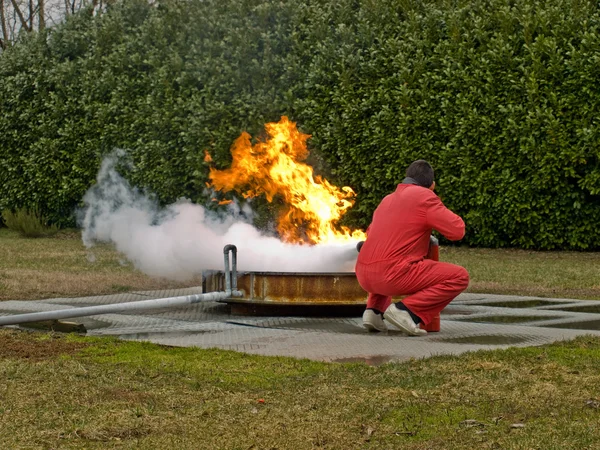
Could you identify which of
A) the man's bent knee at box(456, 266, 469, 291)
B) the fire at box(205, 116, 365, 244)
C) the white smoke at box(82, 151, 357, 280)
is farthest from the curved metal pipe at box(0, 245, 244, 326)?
the man's bent knee at box(456, 266, 469, 291)

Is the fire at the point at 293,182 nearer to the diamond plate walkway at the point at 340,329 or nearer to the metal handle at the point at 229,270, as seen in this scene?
the diamond plate walkway at the point at 340,329

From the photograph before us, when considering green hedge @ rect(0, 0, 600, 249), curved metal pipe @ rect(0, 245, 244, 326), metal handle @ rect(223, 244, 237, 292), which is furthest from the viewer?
green hedge @ rect(0, 0, 600, 249)

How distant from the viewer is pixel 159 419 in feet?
15.9

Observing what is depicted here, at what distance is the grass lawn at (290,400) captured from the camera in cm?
452

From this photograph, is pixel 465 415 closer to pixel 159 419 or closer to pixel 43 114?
pixel 159 419

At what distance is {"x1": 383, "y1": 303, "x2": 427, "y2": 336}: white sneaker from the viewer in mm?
7715

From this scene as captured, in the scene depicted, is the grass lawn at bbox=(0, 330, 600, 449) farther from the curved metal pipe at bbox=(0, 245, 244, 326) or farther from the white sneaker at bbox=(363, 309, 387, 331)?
the white sneaker at bbox=(363, 309, 387, 331)

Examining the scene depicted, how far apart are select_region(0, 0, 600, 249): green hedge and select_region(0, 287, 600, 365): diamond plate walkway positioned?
506 cm

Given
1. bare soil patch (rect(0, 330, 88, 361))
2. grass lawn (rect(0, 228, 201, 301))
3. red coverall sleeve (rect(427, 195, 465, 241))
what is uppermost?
A: red coverall sleeve (rect(427, 195, 465, 241))

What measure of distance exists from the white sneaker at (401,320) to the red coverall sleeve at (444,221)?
710 millimetres

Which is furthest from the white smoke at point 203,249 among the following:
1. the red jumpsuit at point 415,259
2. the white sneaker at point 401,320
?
the white sneaker at point 401,320

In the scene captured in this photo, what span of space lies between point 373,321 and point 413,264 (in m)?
0.59

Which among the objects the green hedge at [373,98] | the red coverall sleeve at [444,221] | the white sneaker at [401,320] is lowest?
the white sneaker at [401,320]

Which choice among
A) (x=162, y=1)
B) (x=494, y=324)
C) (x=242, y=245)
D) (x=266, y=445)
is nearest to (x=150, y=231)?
(x=242, y=245)
